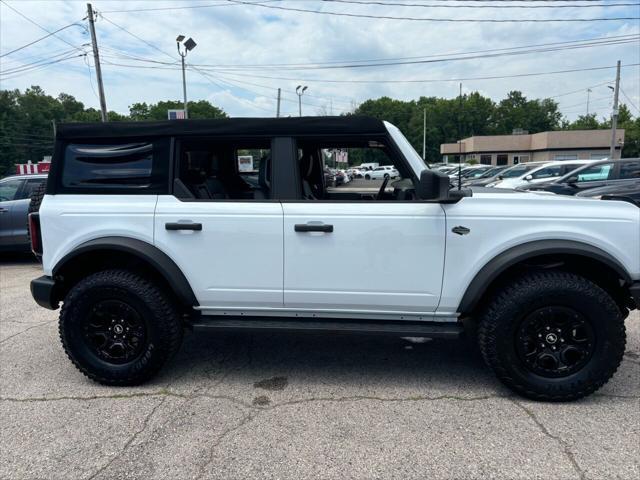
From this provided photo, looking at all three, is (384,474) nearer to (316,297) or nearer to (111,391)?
(316,297)

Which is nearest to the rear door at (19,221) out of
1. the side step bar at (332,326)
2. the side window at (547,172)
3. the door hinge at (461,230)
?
the side step bar at (332,326)

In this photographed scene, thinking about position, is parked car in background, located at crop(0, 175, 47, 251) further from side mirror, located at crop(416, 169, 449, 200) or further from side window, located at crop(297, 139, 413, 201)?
side mirror, located at crop(416, 169, 449, 200)

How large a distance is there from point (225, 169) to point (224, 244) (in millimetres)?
955

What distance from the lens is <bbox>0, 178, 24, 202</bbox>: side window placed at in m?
8.52

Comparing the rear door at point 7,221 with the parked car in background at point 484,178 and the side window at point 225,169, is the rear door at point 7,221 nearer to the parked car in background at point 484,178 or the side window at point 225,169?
the side window at point 225,169

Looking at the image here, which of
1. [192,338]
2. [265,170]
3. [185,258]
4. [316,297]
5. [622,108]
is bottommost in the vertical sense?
[192,338]

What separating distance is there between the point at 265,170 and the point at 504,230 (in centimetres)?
181

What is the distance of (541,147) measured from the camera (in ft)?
187

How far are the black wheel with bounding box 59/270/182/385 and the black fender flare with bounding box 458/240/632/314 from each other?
222cm

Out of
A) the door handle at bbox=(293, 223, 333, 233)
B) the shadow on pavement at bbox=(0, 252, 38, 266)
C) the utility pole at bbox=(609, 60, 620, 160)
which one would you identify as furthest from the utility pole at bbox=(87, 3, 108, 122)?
the utility pole at bbox=(609, 60, 620, 160)

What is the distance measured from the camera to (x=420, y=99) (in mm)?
111250

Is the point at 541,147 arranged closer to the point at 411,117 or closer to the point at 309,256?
the point at 411,117

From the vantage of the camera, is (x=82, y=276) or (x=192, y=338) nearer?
(x=82, y=276)

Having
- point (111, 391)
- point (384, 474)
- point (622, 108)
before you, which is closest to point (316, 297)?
point (384, 474)
